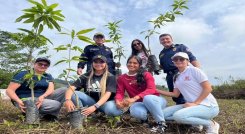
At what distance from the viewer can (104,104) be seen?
4695 mm

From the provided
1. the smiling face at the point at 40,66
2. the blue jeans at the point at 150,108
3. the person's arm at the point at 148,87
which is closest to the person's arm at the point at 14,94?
the smiling face at the point at 40,66

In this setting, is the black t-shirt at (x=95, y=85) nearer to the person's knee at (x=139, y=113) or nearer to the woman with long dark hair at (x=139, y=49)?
the person's knee at (x=139, y=113)

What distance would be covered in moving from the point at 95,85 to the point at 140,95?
705 mm

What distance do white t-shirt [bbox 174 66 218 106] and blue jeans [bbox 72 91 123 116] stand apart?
0.96m

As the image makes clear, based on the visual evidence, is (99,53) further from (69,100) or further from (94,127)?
(94,127)

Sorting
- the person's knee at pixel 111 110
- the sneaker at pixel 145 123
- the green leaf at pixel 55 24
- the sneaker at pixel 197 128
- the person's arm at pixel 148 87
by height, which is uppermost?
the green leaf at pixel 55 24

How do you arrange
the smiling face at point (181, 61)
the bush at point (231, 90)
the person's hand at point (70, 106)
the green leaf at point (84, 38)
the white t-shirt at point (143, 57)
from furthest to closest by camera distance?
the bush at point (231, 90) → the white t-shirt at point (143, 57) → the smiling face at point (181, 61) → the person's hand at point (70, 106) → the green leaf at point (84, 38)

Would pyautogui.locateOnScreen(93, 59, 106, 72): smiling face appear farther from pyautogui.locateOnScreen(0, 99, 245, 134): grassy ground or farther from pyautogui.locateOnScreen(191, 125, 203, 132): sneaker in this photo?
pyautogui.locateOnScreen(191, 125, 203, 132): sneaker

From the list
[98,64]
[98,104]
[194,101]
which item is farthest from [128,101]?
[194,101]

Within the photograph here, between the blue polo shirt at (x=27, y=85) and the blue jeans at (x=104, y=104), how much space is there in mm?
534

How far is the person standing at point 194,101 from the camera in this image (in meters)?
4.23

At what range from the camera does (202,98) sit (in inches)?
168

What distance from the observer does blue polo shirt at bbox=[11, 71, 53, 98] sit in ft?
15.2

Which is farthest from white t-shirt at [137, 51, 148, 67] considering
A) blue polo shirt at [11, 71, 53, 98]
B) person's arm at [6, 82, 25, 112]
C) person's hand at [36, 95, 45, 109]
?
person's arm at [6, 82, 25, 112]
